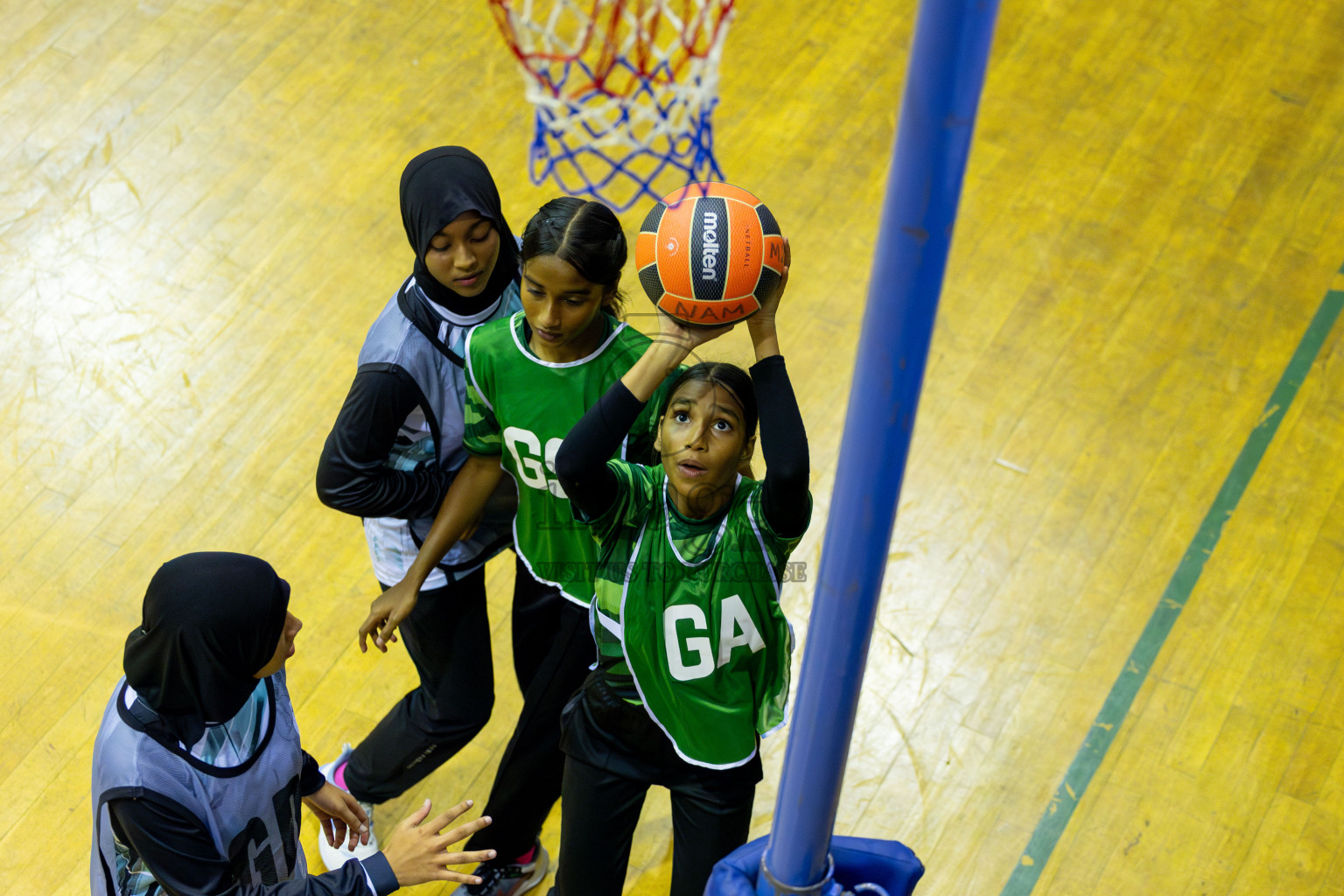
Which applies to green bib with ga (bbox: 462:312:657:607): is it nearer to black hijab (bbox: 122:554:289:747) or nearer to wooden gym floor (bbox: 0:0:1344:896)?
wooden gym floor (bbox: 0:0:1344:896)

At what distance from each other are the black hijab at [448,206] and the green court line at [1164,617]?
2.01 meters

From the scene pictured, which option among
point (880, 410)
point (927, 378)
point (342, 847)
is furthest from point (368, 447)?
point (927, 378)

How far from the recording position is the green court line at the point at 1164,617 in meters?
3.16

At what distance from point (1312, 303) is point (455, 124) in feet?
11.1

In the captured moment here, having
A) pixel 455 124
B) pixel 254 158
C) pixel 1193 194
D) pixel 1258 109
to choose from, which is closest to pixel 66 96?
pixel 254 158

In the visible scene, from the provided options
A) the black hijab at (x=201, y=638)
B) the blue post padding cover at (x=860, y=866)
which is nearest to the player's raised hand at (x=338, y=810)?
the black hijab at (x=201, y=638)

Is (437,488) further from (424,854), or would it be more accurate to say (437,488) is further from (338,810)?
(424,854)

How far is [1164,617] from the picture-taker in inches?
142

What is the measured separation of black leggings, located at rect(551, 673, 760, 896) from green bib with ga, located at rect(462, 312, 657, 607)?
0.38 metres

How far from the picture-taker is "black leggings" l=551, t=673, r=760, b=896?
2383 mm

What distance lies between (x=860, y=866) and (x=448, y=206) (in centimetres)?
152

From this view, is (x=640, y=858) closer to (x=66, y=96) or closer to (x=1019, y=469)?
(x=1019, y=469)

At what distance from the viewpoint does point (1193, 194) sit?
15.5 feet

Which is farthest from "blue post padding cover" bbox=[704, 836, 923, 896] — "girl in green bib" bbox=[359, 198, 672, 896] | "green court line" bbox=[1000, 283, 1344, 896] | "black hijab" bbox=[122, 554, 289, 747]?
"green court line" bbox=[1000, 283, 1344, 896]
